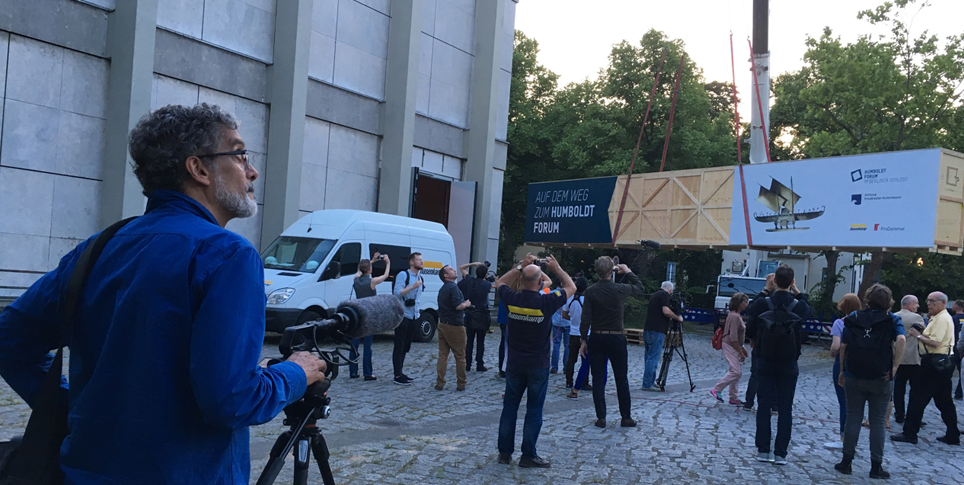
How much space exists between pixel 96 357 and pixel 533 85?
4351cm

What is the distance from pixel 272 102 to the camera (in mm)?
18219

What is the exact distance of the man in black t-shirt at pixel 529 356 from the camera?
682 cm

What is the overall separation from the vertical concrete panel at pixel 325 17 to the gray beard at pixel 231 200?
58.4 ft

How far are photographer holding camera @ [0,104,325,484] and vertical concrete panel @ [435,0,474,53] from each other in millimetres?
21537

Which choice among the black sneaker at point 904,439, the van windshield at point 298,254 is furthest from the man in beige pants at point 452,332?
the black sneaker at point 904,439

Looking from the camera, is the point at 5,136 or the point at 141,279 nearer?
the point at 141,279

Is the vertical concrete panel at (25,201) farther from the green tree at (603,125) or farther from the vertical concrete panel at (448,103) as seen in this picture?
the green tree at (603,125)

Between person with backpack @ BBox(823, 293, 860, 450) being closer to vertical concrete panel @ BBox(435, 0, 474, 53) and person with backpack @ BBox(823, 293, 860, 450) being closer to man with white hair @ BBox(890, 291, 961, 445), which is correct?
man with white hair @ BBox(890, 291, 961, 445)

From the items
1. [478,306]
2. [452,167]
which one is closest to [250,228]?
[452,167]

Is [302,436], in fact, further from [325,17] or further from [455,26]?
[455,26]

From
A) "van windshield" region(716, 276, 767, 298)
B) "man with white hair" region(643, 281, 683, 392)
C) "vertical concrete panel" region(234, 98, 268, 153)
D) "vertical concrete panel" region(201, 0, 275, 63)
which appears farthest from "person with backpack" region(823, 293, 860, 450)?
"van windshield" region(716, 276, 767, 298)

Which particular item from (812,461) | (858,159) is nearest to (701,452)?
(812,461)

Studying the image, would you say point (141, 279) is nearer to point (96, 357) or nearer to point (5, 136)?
point (96, 357)

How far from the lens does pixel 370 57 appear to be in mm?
20656
